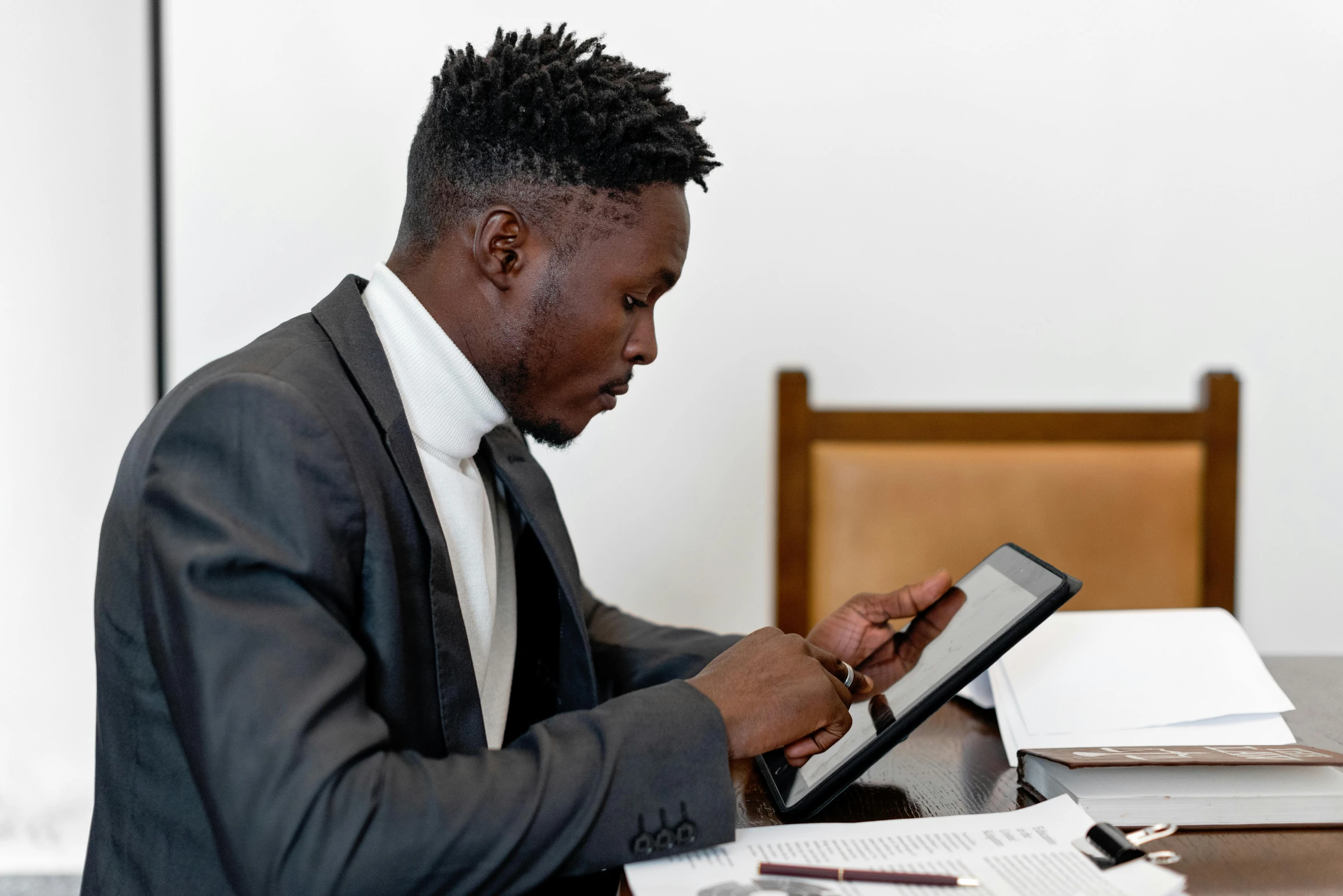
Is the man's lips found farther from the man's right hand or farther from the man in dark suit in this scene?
the man's right hand

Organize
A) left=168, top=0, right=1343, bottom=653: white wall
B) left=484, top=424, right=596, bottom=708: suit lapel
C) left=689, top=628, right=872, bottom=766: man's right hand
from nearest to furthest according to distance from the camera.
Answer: left=689, top=628, right=872, bottom=766: man's right hand
left=484, top=424, right=596, bottom=708: suit lapel
left=168, top=0, right=1343, bottom=653: white wall

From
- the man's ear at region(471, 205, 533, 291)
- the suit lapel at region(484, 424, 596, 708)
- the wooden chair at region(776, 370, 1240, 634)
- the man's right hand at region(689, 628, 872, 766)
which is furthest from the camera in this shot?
the wooden chair at region(776, 370, 1240, 634)

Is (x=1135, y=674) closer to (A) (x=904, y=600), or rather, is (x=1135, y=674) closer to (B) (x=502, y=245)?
(A) (x=904, y=600)

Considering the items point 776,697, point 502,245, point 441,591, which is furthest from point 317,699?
point 502,245

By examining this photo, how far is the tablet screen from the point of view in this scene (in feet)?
2.58

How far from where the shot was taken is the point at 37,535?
2021 mm

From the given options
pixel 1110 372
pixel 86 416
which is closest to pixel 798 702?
pixel 1110 372

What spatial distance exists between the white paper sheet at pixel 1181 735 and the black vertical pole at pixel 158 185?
177 centimetres

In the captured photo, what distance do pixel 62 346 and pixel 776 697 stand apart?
1823 millimetres

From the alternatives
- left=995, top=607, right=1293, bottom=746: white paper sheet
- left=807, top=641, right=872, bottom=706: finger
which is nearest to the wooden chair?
left=995, top=607, right=1293, bottom=746: white paper sheet

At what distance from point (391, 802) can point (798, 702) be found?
0.30 meters

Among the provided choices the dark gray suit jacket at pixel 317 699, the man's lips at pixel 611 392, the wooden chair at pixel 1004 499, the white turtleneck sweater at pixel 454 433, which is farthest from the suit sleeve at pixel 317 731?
the wooden chair at pixel 1004 499

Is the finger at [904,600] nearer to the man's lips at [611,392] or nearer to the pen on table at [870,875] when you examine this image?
the man's lips at [611,392]

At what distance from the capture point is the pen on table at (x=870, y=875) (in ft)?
1.98
